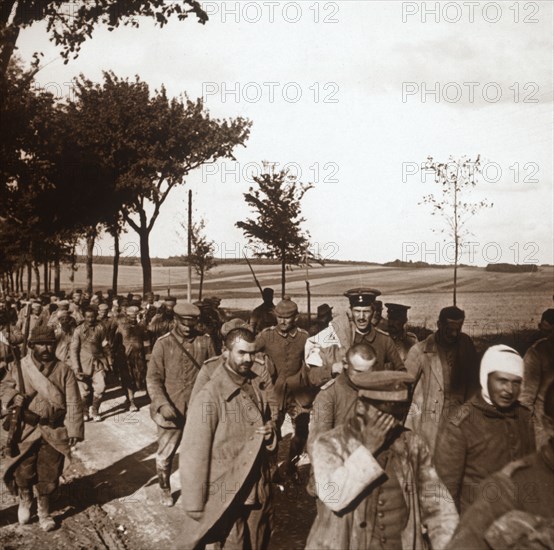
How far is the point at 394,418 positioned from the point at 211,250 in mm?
36443

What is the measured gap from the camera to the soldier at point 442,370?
6770 mm

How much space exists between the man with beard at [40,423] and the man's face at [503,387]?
466cm

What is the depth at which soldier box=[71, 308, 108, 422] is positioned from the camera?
11828 millimetres

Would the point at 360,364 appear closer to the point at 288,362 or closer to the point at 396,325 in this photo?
the point at 288,362

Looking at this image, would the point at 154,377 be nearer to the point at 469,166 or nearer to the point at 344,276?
the point at 469,166

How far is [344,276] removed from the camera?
2360 inches

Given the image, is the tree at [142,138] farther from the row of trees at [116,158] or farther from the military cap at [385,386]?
the military cap at [385,386]

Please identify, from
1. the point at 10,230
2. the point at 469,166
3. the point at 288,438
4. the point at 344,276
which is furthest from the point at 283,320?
the point at 344,276

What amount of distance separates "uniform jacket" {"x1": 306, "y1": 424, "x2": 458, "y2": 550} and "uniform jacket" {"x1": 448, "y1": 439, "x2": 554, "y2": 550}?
663 mm

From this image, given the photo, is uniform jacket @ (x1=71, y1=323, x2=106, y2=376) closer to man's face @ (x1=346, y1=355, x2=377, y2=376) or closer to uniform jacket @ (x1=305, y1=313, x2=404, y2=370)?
uniform jacket @ (x1=305, y1=313, x2=404, y2=370)

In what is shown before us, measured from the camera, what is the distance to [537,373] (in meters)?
6.34

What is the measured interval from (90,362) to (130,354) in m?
1.33

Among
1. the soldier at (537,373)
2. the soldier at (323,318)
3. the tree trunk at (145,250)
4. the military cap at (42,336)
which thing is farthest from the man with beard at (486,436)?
the tree trunk at (145,250)

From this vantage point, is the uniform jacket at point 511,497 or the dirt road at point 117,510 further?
the dirt road at point 117,510
